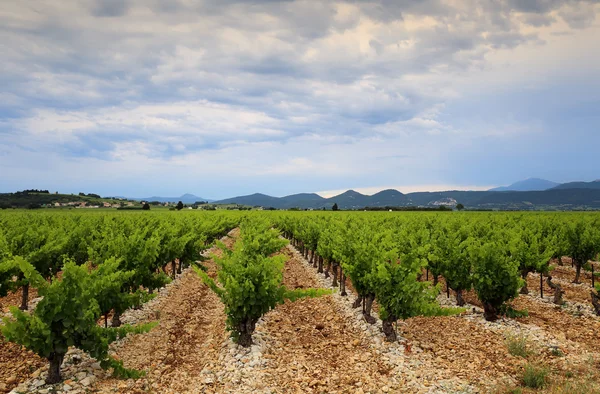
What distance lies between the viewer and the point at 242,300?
37.6ft

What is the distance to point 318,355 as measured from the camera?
12.1 meters

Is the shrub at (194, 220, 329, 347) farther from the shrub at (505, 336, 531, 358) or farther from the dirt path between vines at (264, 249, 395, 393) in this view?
the shrub at (505, 336, 531, 358)

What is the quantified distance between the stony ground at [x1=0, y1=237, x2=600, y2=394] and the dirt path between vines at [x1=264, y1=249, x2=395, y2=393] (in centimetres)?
4

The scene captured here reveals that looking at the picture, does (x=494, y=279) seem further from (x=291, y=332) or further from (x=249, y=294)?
(x=249, y=294)

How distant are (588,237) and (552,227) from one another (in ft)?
34.1

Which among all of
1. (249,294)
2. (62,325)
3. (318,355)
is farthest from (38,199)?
(318,355)

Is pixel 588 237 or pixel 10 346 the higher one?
pixel 588 237

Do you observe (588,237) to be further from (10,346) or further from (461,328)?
(10,346)

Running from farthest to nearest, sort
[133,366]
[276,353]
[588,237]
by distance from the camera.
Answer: [588,237]
[276,353]
[133,366]

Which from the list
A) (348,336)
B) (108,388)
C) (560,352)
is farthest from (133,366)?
(560,352)

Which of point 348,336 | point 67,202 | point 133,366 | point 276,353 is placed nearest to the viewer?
point 133,366

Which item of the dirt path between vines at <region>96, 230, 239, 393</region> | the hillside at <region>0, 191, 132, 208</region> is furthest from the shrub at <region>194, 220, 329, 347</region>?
the hillside at <region>0, 191, 132, 208</region>

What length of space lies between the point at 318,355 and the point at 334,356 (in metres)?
0.54

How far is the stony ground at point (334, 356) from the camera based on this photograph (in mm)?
9938
